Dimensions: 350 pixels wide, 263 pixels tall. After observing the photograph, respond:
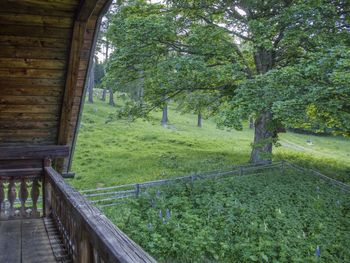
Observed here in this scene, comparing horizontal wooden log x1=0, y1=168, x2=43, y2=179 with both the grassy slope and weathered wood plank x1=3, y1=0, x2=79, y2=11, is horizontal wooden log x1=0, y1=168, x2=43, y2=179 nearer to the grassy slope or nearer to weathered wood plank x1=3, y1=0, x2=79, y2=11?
weathered wood plank x1=3, y1=0, x2=79, y2=11

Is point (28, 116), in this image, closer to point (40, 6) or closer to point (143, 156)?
point (40, 6)

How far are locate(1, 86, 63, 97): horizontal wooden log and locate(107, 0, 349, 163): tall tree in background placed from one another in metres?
6.43

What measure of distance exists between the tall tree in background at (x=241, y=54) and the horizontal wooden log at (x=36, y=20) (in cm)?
683

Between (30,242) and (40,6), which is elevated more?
(40,6)

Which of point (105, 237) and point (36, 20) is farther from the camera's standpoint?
point (36, 20)

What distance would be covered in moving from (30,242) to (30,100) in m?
1.91

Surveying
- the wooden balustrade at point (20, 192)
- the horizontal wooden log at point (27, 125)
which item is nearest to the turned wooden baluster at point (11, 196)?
the wooden balustrade at point (20, 192)

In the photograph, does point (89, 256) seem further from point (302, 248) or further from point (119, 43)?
point (119, 43)

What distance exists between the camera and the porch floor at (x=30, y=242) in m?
3.71

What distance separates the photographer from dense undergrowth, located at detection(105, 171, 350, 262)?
677cm

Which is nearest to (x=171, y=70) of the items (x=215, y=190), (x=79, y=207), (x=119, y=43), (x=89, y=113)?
(x=119, y=43)

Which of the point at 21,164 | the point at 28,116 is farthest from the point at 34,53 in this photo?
the point at 21,164

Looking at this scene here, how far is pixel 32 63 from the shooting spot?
415 cm

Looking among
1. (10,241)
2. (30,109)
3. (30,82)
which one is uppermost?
(30,82)
